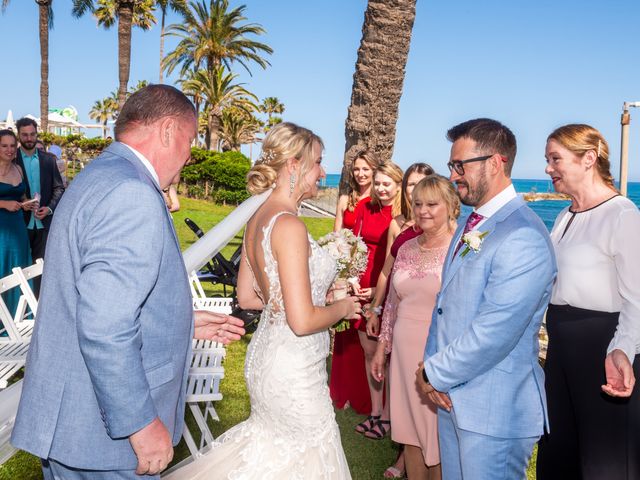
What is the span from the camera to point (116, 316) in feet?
6.22

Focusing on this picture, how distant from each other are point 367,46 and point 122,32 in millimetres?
24286

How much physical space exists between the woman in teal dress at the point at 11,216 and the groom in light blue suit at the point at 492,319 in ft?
19.9

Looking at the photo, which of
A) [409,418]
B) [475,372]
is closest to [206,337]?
[475,372]

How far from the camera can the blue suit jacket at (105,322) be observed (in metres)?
1.90

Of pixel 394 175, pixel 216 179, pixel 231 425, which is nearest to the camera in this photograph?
pixel 231 425

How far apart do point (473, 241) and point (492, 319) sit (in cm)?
37

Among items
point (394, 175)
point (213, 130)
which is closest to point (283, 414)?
point (394, 175)

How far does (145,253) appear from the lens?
1.96 meters

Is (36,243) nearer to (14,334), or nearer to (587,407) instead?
(14,334)

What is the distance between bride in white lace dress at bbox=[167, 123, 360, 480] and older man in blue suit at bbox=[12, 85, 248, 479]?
0.99 m

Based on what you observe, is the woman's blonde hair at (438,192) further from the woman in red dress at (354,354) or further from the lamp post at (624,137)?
the lamp post at (624,137)

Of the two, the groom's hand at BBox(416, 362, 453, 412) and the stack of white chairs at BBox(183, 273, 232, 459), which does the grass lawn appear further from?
the groom's hand at BBox(416, 362, 453, 412)

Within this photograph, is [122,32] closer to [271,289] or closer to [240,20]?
[240,20]

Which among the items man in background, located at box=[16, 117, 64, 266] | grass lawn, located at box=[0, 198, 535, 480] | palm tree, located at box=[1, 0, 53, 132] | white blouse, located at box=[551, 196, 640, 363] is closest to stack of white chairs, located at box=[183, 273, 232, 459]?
grass lawn, located at box=[0, 198, 535, 480]
